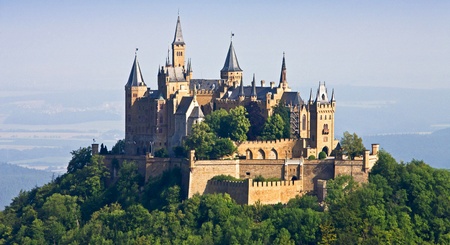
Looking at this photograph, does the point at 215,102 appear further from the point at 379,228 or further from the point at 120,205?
the point at 379,228

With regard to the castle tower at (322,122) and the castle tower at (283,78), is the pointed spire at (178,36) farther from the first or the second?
the castle tower at (322,122)

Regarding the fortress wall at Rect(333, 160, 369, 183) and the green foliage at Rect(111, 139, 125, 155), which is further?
the green foliage at Rect(111, 139, 125, 155)

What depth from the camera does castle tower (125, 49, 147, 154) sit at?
3403 inches

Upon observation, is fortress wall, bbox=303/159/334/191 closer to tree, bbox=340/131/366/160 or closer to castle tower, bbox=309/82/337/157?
tree, bbox=340/131/366/160

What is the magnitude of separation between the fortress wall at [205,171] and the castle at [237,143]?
0.21 ft

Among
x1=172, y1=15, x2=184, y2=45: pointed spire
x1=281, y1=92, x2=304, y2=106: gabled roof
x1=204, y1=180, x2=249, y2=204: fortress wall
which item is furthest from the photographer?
x1=172, y1=15, x2=184, y2=45: pointed spire

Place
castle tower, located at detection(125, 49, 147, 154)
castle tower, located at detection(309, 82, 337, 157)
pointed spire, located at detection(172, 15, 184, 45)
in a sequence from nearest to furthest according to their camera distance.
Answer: castle tower, located at detection(309, 82, 337, 157), castle tower, located at detection(125, 49, 147, 154), pointed spire, located at detection(172, 15, 184, 45)

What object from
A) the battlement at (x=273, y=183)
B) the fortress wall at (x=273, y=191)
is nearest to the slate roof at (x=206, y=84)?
the battlement at (x=273, y=183)

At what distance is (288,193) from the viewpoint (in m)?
76.9

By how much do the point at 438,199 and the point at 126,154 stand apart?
2231 centimetres

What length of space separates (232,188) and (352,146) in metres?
8.19

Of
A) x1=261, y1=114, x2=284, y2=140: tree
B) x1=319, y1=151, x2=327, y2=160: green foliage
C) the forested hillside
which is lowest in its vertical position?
the forested hillside

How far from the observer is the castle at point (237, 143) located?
77.2m

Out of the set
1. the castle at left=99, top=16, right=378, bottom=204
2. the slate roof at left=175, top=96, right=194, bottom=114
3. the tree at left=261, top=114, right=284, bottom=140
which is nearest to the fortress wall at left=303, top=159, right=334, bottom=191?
the castle at left=99, top=16, right=378, bottom=204
